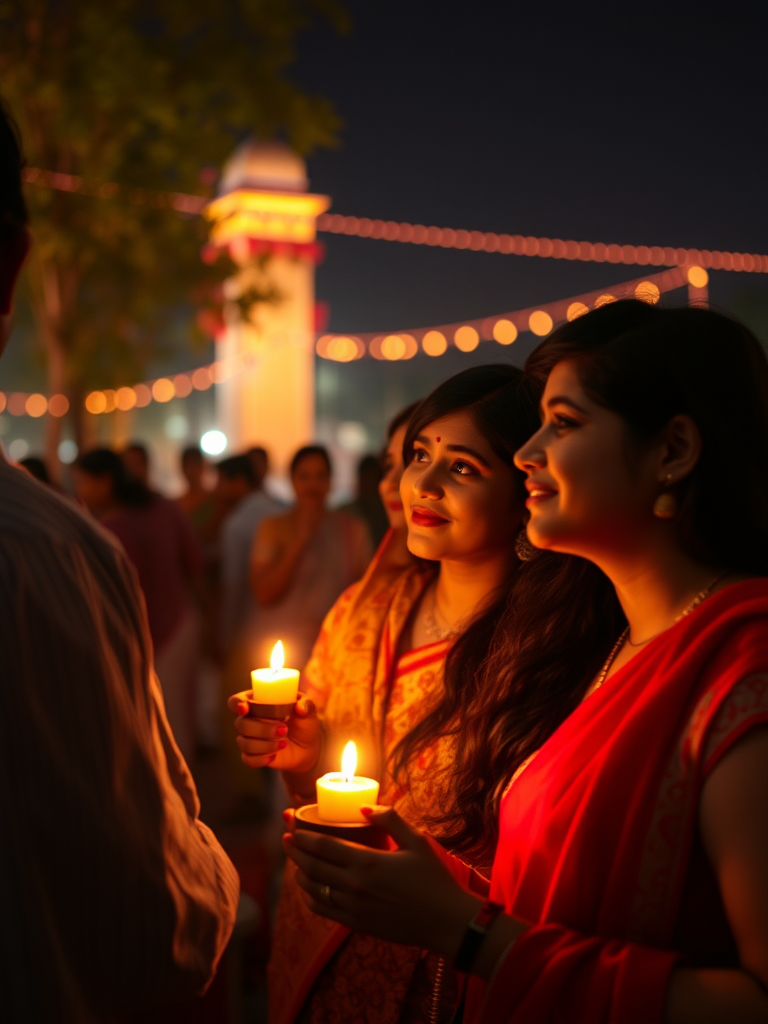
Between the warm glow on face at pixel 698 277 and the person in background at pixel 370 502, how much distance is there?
429 inches

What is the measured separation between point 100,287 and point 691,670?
8716mm

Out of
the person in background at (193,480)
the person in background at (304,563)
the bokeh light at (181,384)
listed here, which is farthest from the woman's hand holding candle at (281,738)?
the bokeh light at (181,384)

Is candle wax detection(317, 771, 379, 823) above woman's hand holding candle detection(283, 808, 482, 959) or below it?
above

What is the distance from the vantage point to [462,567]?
5.89 feet

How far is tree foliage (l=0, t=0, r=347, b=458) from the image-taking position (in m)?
7.43

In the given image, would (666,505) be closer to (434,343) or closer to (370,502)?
(370,502)

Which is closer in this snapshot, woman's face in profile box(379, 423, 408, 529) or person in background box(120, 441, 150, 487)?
woman's face in profile box(379, 423, 408, 529)

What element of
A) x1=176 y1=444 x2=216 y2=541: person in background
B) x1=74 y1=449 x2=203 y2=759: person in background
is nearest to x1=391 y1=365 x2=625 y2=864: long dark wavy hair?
x1=74 y1=449 x2=203 y2=759: person in background

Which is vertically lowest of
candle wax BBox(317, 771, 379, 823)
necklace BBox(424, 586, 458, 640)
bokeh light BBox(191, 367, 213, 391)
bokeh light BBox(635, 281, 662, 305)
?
candle wax BBox(317, 771, 379, 823)

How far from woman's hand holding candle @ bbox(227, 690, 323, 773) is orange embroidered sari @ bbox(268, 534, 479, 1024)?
0.06 metres

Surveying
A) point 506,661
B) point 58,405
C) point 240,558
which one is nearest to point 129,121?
point 58,405

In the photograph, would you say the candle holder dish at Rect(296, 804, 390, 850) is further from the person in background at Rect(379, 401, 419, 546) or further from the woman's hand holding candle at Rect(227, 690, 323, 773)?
the person in background at Rect(379, 401, 419, 546)

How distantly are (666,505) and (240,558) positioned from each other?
365 centimetres

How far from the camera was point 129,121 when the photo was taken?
7922mm
